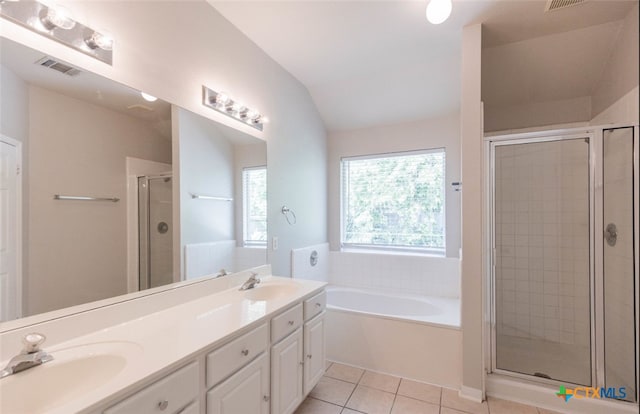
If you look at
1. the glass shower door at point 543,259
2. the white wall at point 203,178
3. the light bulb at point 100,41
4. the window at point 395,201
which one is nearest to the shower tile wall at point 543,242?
the glass shower door at point 543,259

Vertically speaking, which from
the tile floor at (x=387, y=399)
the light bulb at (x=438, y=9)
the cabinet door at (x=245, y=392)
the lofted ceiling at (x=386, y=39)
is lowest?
the tile floor at (x=387, y=399)

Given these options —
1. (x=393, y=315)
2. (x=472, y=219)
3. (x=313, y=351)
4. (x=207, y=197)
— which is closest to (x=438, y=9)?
(x=472, y=219)

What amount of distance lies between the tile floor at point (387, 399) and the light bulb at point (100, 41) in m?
2.38

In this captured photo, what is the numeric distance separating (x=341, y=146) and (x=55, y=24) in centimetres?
280

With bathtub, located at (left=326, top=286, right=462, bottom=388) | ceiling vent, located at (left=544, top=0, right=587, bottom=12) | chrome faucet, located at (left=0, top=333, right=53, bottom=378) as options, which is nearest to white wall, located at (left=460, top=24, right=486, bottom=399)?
bathtub, located at (left=326, top=286, right=462, bottom=388)

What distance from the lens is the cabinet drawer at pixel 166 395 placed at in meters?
0.96

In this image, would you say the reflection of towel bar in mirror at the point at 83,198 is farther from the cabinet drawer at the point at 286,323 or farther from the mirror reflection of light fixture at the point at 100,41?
the cabinet drawer at the point at 286,323

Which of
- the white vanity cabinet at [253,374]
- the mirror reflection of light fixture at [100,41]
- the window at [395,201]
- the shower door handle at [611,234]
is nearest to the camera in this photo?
the white vanity cabinet at [253,374]

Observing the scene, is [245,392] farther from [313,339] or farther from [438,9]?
[438,9]

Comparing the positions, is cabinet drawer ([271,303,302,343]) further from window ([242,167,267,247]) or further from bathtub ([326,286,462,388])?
bathtub ([326,286,462,388])

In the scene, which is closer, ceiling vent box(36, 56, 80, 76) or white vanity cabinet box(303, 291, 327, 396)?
ceiling vent box(36, 56, 80, 76)

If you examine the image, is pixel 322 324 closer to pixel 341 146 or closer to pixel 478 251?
pixel 478 251

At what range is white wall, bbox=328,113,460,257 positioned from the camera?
10.3ft

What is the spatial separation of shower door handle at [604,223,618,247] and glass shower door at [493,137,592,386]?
0.15 m
